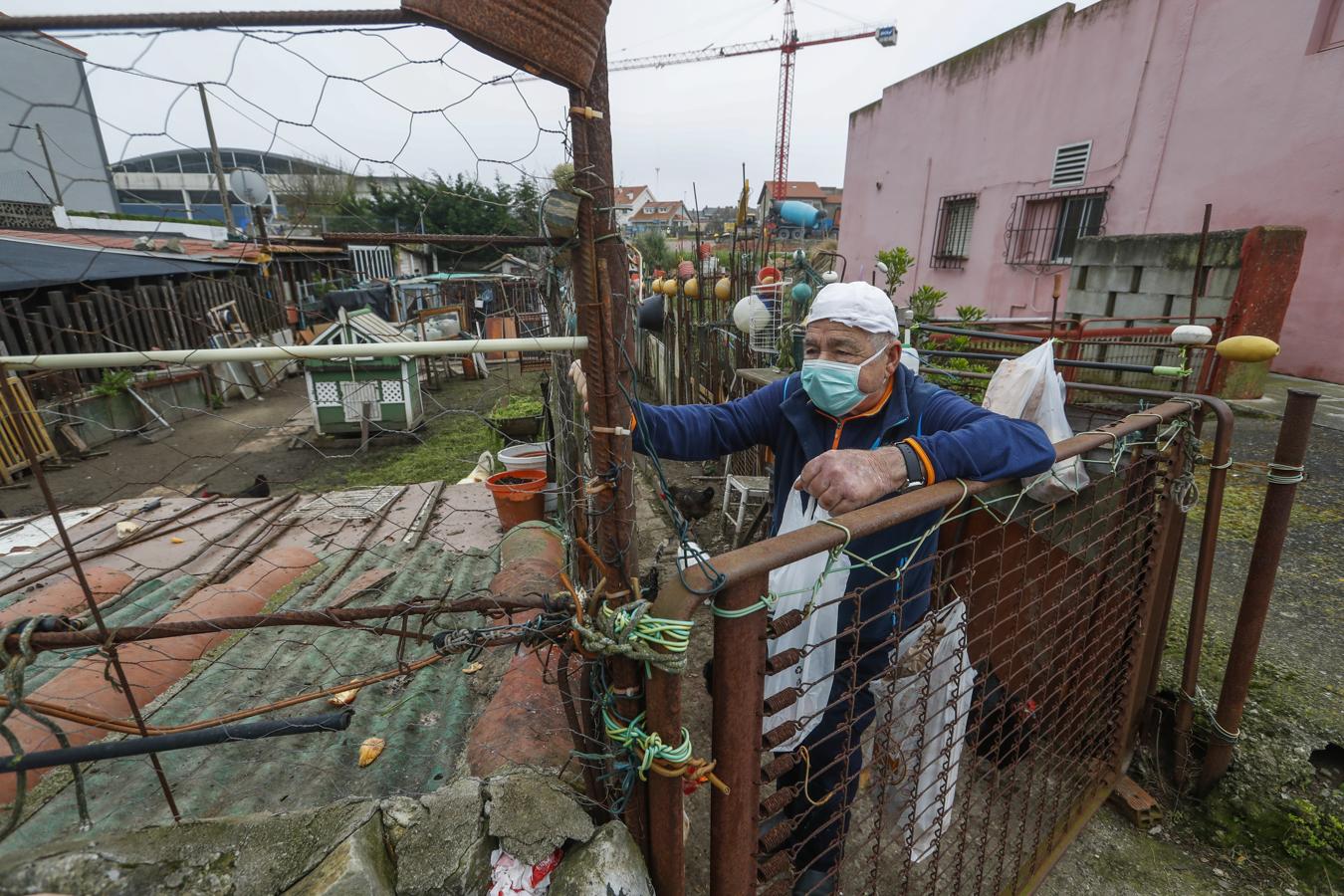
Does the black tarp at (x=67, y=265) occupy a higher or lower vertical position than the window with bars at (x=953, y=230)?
lower

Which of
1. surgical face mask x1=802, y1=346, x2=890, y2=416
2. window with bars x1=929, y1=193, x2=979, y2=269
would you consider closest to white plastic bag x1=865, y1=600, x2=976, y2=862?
surgical face mask x1=802, y1=346, x2=890, y2=416

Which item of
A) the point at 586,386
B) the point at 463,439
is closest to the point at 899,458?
the point at 586,386

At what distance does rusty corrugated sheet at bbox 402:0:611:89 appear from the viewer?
897mm

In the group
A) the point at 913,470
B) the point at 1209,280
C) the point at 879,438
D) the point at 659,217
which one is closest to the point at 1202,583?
the point at 879,438

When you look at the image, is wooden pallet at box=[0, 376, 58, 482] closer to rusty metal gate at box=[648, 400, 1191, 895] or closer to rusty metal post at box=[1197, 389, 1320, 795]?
rusty metal gate at box=[648, 400, 1191, 895]

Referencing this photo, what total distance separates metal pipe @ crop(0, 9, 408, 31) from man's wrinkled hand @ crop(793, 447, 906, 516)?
129 cm

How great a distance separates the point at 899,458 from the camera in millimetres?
1604

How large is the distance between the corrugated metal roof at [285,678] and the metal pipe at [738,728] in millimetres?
755

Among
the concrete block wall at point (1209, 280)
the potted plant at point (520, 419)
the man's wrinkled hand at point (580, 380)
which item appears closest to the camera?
the man's wrinkled hand at point (580, 380)

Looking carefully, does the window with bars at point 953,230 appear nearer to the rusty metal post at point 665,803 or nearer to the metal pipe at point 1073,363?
the metal pipe at point 1073,363

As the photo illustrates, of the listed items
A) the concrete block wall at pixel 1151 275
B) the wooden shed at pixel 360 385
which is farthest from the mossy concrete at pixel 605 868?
the wooden shed at pixel 360 385

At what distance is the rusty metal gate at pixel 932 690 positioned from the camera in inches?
46.1

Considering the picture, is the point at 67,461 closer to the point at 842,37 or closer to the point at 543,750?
the point at 543,750

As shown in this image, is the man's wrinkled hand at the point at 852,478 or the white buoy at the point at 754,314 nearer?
the man's wrinkled hand at the point at 852,478
